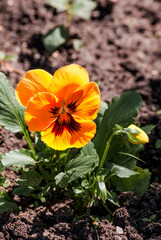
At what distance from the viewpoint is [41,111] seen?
5.63 feet

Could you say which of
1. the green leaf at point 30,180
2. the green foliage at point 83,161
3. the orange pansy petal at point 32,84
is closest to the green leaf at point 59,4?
the green foliage at point 83,161

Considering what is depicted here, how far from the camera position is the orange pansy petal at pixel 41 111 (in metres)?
1.66

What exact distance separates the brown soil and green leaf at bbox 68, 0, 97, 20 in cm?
24

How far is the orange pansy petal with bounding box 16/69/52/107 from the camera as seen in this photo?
5.66 feet

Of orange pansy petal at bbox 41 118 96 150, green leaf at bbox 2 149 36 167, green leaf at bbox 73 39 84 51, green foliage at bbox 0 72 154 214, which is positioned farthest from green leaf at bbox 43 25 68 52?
orange pansy petal at bbox 41 118 96 150

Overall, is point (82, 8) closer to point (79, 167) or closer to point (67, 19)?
point (67, 19)

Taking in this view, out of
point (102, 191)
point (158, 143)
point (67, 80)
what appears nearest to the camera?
point (67, 80)

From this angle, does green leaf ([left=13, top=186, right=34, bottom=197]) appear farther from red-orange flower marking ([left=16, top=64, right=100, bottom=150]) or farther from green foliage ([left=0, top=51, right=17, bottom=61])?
green foliage ([left=0, top=51, right=17, bottom=61])

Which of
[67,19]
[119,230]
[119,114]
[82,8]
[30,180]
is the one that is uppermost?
[82,8]

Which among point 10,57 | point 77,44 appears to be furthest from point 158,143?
point 10,57

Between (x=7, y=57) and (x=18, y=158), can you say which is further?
(x=7, y=57)

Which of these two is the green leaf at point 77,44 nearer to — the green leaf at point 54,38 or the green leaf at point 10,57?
the green leaf at point 54,38

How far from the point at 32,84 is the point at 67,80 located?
189mm

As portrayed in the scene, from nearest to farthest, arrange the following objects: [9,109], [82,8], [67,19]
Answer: [9,109] → [82,8] → [67,19]
